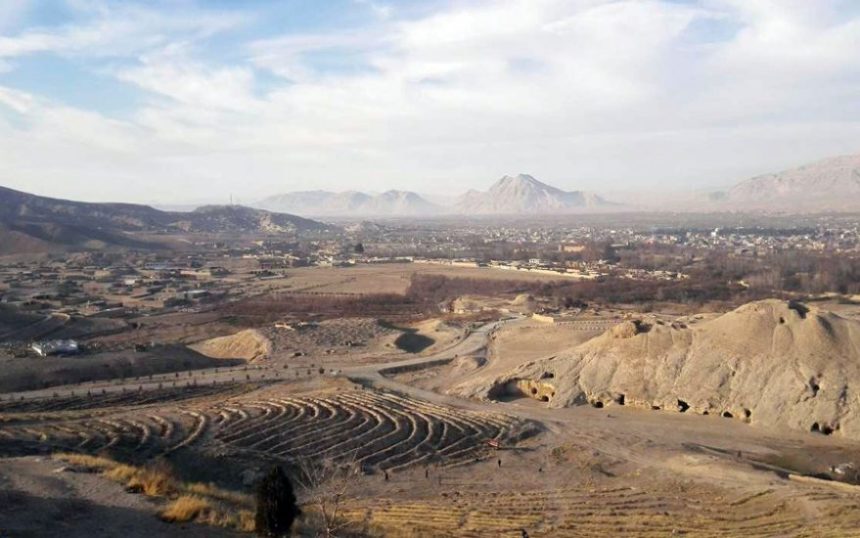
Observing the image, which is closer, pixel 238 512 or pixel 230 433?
pixel 238 512

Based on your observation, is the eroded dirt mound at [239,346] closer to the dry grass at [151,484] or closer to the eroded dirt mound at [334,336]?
the eroded dirt mound at [334,336]

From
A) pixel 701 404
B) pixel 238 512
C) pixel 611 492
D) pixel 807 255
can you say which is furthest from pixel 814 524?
pixel 807 255

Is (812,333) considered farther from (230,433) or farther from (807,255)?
(807,255)

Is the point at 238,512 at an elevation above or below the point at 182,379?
above

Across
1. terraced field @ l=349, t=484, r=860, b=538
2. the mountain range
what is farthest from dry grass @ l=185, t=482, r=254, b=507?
the mountain range

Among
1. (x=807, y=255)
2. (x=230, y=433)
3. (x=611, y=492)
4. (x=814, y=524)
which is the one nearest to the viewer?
(x=814, y=524)

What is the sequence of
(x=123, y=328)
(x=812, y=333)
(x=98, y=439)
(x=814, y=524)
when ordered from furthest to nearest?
(x=123, y=328), (x=812, y=333), (x=98, y=439), (x=814, y=524)
